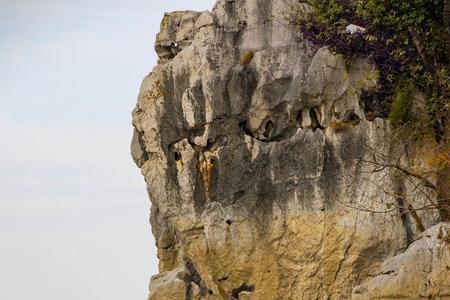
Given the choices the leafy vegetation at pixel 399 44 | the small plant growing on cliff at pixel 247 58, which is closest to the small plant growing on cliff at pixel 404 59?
the leafy vegetation at pixel 399 44

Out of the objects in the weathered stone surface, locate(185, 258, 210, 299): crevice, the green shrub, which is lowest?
the weathered stone surface

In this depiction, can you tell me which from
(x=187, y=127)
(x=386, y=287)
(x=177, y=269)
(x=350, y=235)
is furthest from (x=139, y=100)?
(x=386, y=287)

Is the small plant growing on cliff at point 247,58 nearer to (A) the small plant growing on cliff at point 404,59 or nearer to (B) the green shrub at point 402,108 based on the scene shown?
(A) the small plant growing on cliff at point 404,59

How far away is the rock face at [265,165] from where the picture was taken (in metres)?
28.6

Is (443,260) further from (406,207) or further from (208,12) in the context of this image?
(208,12)

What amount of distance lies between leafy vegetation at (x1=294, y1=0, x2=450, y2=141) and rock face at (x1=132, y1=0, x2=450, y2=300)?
0.38 metres

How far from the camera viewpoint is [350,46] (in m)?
29.2

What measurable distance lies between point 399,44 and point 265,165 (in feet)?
13.2

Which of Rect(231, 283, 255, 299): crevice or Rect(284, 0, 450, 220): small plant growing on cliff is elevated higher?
Rect(284, 0, 450, 220): small plant growing on cliff

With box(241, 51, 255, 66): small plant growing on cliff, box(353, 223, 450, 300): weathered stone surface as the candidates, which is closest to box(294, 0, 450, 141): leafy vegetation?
box(241, 51, 255, 66): small plant growing on cliff

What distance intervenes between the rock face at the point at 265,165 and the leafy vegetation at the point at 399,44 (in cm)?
38

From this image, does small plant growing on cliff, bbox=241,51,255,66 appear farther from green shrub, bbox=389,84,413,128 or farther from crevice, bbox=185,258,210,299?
crevice, bbox=185,258,210,299

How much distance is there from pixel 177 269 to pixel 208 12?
6.25m

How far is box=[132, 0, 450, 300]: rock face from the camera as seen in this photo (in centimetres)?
2861
